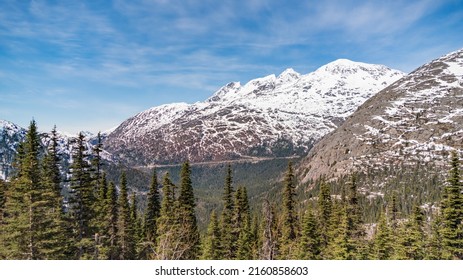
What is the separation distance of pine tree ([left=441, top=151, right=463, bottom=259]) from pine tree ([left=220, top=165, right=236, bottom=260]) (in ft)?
82.5

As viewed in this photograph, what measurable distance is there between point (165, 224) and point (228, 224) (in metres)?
26.4

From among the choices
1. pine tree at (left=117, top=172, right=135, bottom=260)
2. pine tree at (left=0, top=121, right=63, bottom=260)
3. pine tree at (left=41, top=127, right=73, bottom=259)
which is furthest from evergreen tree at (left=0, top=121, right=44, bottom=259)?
pine tree at (left=117, top=172, right=135, bottom=260)

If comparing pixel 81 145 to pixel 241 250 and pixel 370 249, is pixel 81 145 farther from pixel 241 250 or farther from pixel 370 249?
pixel 370 249

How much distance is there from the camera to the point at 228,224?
4919 cm

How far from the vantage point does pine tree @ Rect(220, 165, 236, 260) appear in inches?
1833

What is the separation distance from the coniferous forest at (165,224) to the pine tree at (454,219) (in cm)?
7

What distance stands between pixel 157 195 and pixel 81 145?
62.8ft

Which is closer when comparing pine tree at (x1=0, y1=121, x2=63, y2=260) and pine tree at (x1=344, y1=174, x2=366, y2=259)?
pine tree at (x1=0, y1=121, x2=63, y2=260)

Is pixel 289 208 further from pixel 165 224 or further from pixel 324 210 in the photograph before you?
pixel 165 224

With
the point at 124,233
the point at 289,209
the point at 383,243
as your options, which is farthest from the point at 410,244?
the point at 124,233

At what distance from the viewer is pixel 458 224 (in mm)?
27766

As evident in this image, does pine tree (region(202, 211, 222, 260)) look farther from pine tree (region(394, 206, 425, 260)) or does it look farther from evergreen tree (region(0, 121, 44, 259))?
evergreen tree (region(0, 121, 44, 259))

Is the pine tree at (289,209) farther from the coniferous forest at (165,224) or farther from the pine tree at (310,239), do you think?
the pine tree at (310,239)
